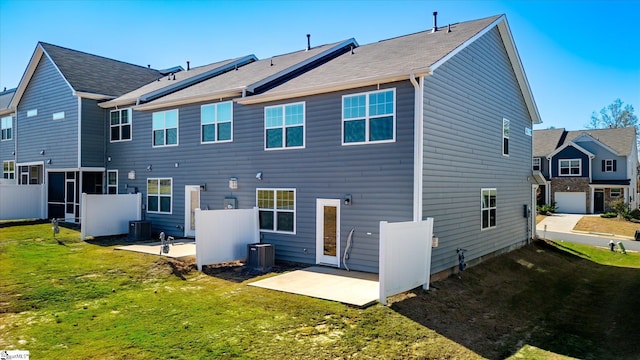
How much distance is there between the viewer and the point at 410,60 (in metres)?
11.2

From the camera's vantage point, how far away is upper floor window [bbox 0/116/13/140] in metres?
22.9

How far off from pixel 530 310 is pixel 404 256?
3340 mm

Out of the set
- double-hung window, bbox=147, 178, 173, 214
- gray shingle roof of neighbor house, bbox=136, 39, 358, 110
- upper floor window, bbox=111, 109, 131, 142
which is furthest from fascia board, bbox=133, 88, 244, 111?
double-hung window, bbox=147, 178, 173, 214

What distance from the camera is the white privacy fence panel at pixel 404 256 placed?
8.12 meters

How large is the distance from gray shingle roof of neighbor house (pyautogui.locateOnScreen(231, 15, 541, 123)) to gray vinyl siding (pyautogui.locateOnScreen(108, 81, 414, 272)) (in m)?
0.36

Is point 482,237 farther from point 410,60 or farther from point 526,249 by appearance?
point 410,60

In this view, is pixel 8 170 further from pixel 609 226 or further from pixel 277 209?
pixel 609 226

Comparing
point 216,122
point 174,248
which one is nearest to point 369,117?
point 216,122

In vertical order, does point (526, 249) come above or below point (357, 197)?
below

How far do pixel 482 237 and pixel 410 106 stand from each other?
567 centimetres

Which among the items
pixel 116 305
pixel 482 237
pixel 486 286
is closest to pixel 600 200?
pixel 482 237

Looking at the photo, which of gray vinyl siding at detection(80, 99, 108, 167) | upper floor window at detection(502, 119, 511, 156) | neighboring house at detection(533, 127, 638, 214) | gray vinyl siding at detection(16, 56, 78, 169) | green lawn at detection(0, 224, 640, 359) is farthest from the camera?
neighboring house at detection(533, 127, 638, 214)

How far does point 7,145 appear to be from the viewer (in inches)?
910

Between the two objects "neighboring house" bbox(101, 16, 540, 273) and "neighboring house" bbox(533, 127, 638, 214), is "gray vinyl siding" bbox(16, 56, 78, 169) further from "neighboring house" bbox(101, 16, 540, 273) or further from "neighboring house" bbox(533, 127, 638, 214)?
"neighboring house" bbox(533, 127, 638, 214)
